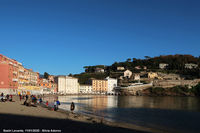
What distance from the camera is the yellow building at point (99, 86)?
538 ft

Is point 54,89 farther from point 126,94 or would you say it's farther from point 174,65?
point 174,65

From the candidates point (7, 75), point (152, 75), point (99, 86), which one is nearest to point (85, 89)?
point (99, 86)

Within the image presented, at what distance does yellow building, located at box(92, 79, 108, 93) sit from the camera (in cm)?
16412

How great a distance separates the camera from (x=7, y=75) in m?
77.5

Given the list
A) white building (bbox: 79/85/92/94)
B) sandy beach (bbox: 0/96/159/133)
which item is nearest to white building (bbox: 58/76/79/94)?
white building (bbox: 79/85/92/94)

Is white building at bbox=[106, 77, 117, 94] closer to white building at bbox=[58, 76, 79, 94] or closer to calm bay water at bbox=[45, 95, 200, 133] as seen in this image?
white building at bbox=[58, 76, 79, 94]

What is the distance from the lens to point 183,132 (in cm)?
2130

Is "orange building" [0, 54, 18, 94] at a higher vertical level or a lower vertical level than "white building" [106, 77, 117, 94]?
higher

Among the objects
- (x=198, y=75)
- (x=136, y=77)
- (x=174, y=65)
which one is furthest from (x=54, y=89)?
(x=174, y=65)

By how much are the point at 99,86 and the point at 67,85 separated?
3080 centimetres

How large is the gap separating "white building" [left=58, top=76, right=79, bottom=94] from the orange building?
190ft

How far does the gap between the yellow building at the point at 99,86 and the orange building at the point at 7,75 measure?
8548cm

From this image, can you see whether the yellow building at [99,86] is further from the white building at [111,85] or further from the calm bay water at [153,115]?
the calm bay water at [153,115]

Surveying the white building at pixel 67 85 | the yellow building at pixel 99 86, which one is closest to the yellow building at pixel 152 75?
the yellow building at pixel 99 86
